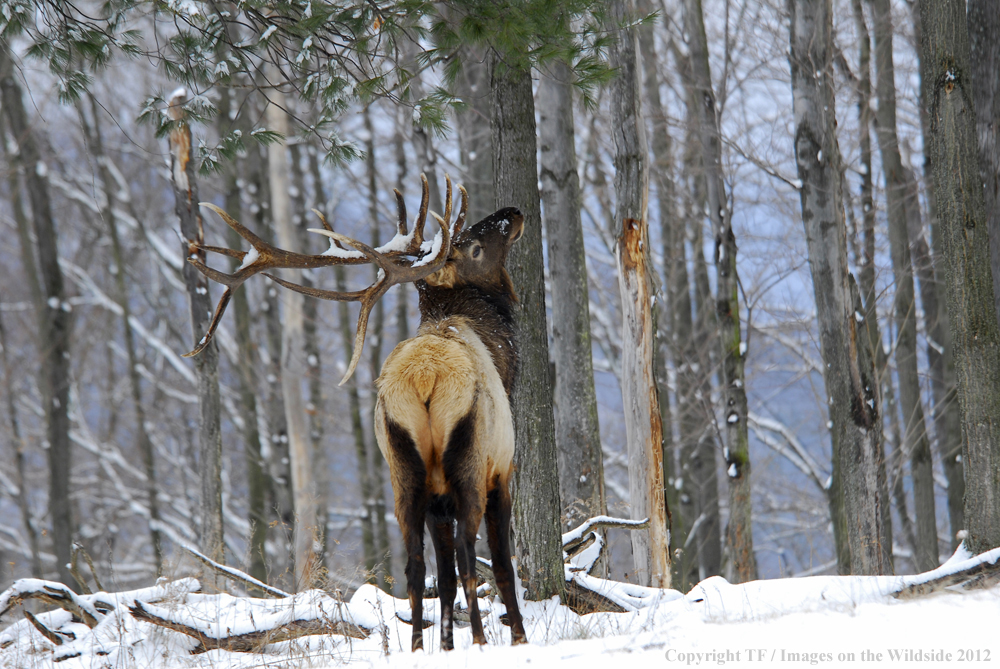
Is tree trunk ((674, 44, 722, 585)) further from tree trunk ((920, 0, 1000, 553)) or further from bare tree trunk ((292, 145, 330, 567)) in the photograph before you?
tree trunk ((920, 0, 1000, 553))

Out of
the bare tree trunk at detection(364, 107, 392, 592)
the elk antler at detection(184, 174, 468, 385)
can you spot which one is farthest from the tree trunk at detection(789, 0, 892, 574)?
the bare tree trunk at detection(364, 107, 392, 592)

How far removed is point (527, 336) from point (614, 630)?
195 centimetres

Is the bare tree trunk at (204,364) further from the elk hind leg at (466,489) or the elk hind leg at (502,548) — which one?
the elk hind leg at (466,489)

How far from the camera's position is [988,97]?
240 inches

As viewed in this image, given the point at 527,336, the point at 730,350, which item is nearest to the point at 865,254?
the point at 730,350

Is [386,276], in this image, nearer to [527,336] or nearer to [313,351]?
[527,336]

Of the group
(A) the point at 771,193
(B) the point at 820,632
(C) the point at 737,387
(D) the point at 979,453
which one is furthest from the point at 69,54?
(A) the point at 771,193

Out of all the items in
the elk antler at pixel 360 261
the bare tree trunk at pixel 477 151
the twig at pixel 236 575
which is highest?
the bare tree trunk at pixel 477 151

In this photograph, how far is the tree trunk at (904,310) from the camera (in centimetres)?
1131

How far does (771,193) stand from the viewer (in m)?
13.4

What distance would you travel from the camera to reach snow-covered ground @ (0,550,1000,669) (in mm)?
2881

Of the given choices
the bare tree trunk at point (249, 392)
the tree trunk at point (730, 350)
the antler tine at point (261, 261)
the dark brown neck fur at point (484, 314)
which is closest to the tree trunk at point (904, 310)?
the tree trunk at point (730, 350)

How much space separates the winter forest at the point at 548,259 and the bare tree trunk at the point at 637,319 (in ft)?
0.10

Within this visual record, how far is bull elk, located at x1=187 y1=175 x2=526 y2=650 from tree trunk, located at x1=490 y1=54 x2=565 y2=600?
751 millimetres
